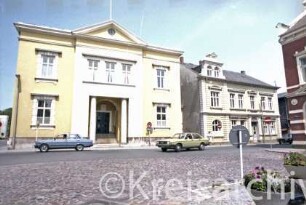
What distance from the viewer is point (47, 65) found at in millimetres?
25859

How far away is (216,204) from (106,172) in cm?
503

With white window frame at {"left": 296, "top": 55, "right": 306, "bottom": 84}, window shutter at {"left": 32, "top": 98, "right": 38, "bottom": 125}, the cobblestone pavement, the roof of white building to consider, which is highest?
the roof of white building

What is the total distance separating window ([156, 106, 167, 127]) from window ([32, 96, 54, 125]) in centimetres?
1185

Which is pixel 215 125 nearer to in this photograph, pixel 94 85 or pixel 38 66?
pixel 94 85

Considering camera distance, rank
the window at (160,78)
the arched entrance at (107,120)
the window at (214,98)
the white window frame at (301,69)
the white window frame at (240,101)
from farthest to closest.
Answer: the white window frame at (240,101)
the window at (214,98)
the window at (160,78)
the arched entrance at (107,120)
the white window frame at (301,69)

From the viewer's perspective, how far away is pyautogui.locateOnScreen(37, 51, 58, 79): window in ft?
83.6

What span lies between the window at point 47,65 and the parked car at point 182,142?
13014 mm

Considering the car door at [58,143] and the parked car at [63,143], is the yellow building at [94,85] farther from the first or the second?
the car door at [58,143]

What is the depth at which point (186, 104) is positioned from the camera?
3728 cm

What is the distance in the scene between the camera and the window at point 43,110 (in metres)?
24.5

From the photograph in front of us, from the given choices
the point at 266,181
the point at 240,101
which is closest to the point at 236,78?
the point at 240,101

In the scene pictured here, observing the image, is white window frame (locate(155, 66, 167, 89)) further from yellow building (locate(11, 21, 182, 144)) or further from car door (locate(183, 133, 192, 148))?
car door (locate(183, 133, 192, 148))

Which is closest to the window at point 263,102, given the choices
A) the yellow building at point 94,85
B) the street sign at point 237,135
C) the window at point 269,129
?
the window at point 269,129

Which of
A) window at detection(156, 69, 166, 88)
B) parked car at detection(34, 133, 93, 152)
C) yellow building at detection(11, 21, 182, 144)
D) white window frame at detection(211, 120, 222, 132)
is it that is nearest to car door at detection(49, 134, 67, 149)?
parked car at detection(34, 133, 93, 152)
